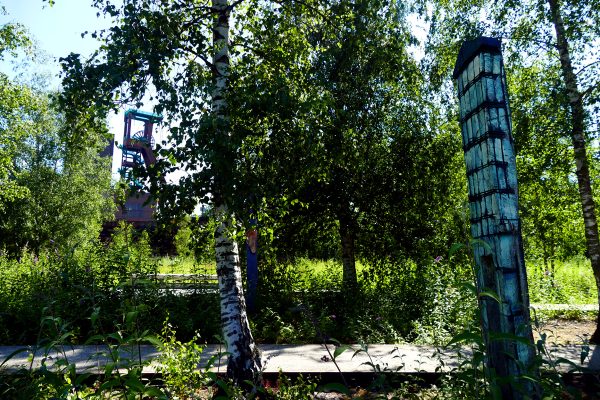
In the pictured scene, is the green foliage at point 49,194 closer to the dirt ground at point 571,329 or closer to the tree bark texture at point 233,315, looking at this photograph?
the tree bark texture at point 233,315

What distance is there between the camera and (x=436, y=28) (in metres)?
11.9

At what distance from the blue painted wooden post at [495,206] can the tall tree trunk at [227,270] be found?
2731 millimetres

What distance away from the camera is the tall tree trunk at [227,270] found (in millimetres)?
4758

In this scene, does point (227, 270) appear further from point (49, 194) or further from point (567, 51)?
point (49, 194)

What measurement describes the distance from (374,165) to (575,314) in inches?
245

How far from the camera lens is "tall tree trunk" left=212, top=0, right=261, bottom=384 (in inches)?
187

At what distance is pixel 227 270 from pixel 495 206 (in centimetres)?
345

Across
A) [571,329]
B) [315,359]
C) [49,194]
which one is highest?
[49,194]

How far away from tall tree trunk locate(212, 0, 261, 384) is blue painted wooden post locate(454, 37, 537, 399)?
273cm

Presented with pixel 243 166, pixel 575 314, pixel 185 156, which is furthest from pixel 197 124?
pixel 575 314

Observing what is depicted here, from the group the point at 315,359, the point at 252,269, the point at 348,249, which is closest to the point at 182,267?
the point at 252,269

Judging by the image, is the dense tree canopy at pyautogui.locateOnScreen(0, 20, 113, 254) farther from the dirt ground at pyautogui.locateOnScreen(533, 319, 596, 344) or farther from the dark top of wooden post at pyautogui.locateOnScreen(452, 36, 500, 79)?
the dark top of wooden post at pyautogui.locateOnScreen(452, 36, 500, 79)

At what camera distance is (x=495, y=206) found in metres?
2.29

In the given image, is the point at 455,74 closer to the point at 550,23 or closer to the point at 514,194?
the point at 514,194
